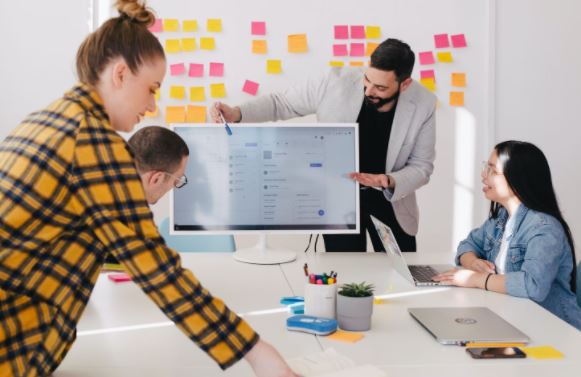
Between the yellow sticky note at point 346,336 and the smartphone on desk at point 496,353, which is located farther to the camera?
the yellow sticky note at point 346,336

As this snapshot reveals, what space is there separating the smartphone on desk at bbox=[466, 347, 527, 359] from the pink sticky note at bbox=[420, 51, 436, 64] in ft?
8.34

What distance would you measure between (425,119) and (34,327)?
6.26 feet

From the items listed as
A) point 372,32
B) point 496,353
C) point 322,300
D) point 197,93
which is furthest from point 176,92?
point 496,353

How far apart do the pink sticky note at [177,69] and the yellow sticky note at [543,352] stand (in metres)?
2.66

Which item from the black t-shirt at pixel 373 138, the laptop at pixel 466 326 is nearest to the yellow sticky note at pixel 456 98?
the black t-shirt at pixel 373 138

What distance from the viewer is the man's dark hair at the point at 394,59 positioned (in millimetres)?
2473

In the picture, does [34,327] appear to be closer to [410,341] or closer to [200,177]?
[410,341]

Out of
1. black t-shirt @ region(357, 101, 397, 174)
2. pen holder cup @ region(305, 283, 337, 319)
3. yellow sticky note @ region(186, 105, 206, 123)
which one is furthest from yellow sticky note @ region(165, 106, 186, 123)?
pen holder cup @ region(305, 283, 337, 319)

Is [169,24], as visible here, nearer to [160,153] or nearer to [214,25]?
[214,25]

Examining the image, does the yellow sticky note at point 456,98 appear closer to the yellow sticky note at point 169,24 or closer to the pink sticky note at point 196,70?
the pink sticky note at point 196,70

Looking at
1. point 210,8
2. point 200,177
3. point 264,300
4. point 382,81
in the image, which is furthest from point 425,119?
point 210,8

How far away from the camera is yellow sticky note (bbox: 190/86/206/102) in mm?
3641

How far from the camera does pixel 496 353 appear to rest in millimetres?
1362

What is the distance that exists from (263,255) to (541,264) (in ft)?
2.95
